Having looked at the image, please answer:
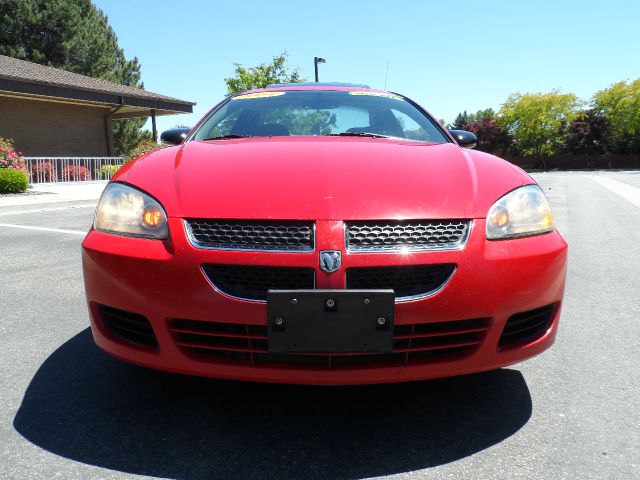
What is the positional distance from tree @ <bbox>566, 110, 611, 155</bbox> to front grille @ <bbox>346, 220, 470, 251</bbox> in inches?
2994

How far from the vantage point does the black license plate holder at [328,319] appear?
1792 mm

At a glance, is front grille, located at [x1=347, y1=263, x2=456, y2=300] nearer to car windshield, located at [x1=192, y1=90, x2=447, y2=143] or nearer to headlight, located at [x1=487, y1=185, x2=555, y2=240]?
headlight, located at [x1=487, y1=185, x2=555, y2=240]

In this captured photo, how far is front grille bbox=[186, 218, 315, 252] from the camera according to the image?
1900 millimetres

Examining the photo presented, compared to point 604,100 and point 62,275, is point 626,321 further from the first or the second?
point 604,100

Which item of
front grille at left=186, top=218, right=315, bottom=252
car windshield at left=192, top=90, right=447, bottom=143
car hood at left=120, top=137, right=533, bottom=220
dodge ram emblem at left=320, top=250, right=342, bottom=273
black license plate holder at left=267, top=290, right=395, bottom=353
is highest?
car windshield at left=192, top=90, right=447, bottom=143

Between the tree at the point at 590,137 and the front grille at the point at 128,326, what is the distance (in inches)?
3011

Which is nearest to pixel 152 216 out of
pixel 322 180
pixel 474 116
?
pixel 322 180

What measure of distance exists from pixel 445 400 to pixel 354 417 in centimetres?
42

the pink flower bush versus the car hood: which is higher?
the car hood

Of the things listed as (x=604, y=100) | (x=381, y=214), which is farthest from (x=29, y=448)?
(x=604, y=100)

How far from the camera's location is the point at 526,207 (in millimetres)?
2215

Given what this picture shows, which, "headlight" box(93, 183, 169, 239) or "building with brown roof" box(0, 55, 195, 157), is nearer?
"headlight" box(93, 183, 169, 239)

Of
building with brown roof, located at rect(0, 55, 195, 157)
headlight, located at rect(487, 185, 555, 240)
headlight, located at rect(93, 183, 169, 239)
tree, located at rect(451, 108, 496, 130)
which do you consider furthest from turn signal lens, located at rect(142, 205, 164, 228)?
tree, located at rect(451, 108, 496, 130)

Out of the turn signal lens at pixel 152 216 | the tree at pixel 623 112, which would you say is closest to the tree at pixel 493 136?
the tree at pixel 623 112
